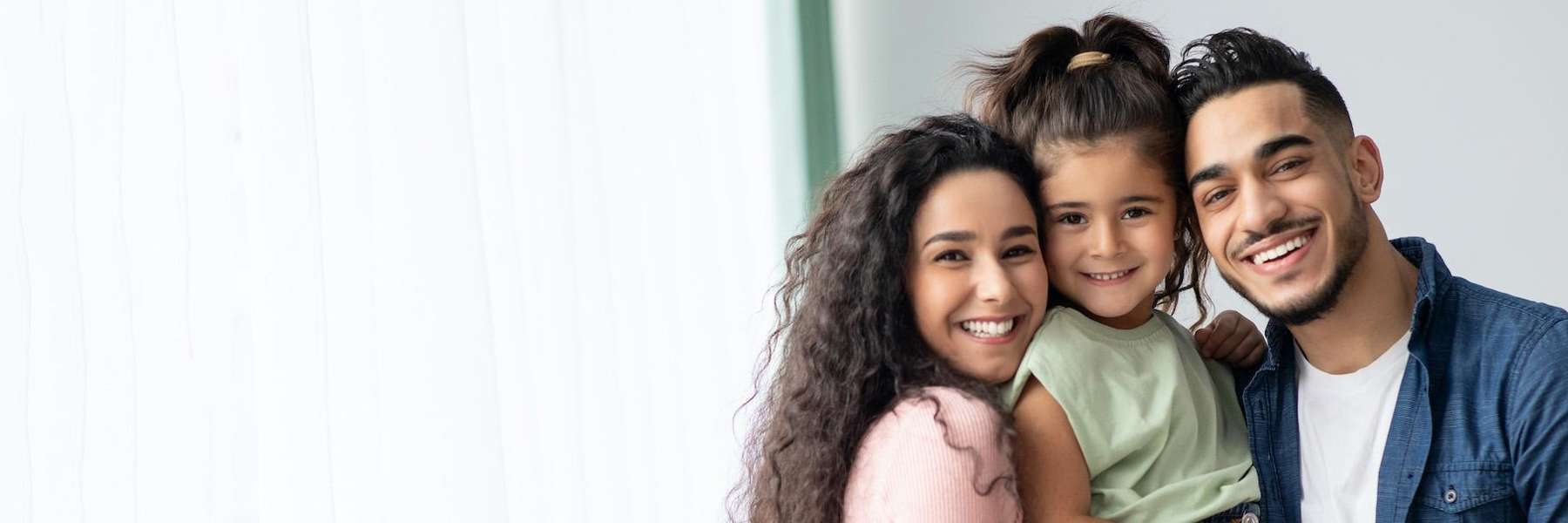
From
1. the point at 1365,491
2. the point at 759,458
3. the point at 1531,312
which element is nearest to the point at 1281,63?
the point at 1531,312

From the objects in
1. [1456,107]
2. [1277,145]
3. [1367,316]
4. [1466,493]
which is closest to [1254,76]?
[1277,145]

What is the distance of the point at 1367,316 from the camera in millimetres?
1646

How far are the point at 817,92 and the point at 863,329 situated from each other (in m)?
1.55

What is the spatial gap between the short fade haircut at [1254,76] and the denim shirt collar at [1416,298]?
0.17 metres

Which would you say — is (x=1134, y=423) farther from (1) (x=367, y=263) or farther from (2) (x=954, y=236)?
(1) (x=367, y=263)

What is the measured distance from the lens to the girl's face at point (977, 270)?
5.32 feet

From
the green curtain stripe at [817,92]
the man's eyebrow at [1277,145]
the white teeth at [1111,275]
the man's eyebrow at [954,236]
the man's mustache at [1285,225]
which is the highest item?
the green curtain stripe at [817,92]

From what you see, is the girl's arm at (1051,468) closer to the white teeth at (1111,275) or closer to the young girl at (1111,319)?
the young girl at (1111,319)

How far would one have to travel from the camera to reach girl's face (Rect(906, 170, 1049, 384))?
1623 mm

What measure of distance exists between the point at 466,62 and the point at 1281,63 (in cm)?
116

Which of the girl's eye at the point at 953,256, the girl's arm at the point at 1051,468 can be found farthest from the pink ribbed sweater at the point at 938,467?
the girl's eye at the point at 953,256

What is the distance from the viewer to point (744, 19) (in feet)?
9.71

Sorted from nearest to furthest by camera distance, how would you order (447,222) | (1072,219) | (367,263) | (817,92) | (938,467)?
(938,467)
(1072,219)
(367,263)
(447,222)
(817,92)

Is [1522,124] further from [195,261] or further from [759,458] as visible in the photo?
[195,261]
